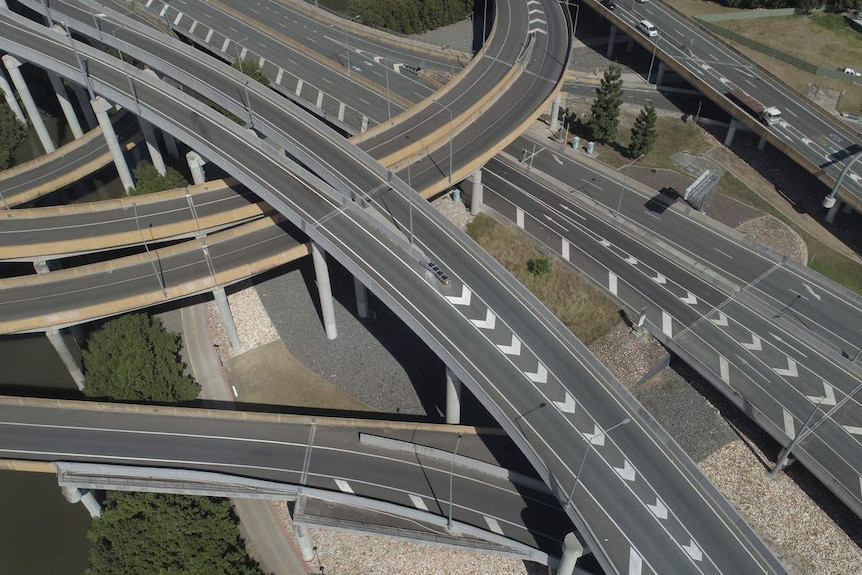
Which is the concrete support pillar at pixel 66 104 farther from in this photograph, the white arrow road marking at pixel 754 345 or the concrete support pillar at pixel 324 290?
the white arrow road marking at pixel 754 345

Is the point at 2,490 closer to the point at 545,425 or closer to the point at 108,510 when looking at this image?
the point at 108,510

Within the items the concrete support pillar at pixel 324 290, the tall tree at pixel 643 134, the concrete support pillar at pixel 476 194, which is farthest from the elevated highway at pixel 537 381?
the tall tree at pixel 643 134

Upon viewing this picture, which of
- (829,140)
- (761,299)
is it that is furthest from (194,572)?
(829,140)

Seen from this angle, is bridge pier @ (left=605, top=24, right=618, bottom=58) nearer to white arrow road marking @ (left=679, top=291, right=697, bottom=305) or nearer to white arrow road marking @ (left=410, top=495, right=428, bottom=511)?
white arrow road marking @ (left=679, top=291, right=697, bottom=305)

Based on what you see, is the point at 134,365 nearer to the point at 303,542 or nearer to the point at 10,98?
the point at 303,542

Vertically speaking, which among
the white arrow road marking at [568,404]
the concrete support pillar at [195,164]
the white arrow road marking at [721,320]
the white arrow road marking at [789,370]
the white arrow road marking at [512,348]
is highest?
the concrete support pillar at [195,164]

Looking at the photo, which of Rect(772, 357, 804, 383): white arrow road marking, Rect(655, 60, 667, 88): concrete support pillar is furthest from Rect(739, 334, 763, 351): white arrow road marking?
Rect(655, 60, 667, 88): concrete support pillar
